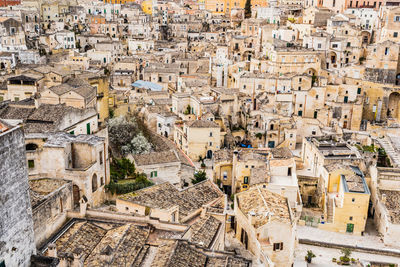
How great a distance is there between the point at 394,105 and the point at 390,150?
42.3 ft

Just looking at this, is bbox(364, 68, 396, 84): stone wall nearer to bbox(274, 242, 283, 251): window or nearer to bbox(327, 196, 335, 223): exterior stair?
bbox(327, 196, 335, 223): exterior stair

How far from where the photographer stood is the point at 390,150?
3809 cm

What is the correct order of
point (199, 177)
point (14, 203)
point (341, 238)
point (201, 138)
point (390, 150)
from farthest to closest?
1. point (390, 150)
2. point (201, 138)
3. point (199, 177)
4. point (341, 238)
5. point (14, 203)

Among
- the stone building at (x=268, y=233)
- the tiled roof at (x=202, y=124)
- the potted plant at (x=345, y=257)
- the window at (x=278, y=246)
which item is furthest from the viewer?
the tiled roof at (x=202, y=124)

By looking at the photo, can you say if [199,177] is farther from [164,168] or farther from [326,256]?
[326,256]

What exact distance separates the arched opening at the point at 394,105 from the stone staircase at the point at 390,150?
9311mm

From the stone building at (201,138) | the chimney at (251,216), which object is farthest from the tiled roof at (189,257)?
the stone building at (201,138)

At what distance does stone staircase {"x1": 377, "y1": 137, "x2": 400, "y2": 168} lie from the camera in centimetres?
3559

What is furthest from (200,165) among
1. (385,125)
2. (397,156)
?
(385,125)

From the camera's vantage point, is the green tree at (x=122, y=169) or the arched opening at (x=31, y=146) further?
the green tree at (x=122, y=169)

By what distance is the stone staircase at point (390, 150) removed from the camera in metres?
35.6

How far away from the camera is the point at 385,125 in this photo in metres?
44.5

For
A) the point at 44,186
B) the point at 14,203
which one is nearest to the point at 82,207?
the point at 44,186

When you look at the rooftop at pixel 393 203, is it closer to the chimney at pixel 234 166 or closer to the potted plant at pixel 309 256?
the potted plant at pixel 309 256
